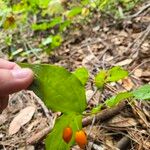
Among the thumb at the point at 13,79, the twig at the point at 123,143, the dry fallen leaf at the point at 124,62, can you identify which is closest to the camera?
the thumb at the point at 13,79

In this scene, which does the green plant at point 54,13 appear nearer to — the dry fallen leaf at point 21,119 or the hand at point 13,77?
the dry fallen leaf at point 21,119

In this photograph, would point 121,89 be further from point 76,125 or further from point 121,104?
point 76,125

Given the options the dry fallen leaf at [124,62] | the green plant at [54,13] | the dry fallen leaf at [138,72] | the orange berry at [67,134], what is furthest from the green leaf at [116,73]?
the green plant at [54,13]

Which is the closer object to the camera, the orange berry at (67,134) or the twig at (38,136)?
the orange berry at (67,134)

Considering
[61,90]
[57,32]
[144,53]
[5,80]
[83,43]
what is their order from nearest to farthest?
[5,80] < [61,90] < [144,53] < [83,43] < [57,32]

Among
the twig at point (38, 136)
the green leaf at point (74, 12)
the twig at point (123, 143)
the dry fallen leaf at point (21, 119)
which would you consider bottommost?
the green leaf at point (74, 12)

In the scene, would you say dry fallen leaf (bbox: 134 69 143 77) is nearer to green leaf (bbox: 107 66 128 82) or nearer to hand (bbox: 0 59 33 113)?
green leaf (bbox: 107 66 128 82)

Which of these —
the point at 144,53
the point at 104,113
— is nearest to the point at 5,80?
the point at 104,113
